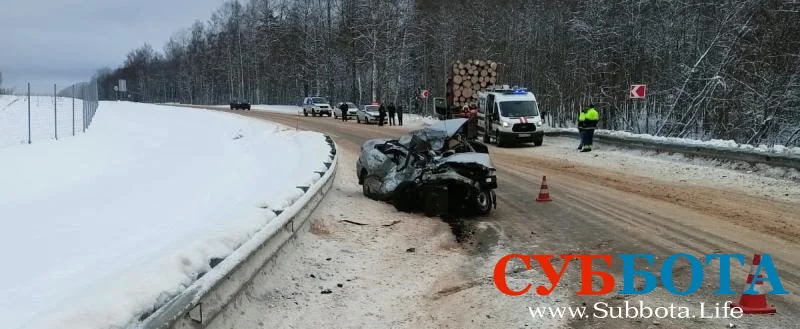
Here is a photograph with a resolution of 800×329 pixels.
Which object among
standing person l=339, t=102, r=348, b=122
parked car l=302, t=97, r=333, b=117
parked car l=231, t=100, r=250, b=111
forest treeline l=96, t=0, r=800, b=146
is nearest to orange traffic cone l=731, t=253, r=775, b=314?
forest treeline l=96, t=0, r=800, b=146

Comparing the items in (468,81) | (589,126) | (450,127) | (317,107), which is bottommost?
(450,127)

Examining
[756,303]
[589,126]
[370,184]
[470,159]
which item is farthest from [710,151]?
[756,303]

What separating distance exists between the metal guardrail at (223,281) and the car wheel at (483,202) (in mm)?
3229

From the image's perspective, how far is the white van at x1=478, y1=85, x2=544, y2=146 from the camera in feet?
72.2

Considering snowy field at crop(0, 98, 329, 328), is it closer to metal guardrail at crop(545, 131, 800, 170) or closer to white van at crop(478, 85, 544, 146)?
white van at crop(478, 85, 544, 146)

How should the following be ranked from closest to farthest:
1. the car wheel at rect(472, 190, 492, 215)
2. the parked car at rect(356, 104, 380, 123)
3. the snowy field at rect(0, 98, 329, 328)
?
the snowy field at rect(0, 98, 329, 328) < the car wheel at rect(472, 190, 492, 215) < the parked car at rect(356, 104, 380, 123)

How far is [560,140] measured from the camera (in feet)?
81.2

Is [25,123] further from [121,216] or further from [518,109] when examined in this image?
[518,109]

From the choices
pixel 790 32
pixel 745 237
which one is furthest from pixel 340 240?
pixel 790 32

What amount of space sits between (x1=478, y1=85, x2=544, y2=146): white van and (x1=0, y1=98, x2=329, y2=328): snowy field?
25.4 feet

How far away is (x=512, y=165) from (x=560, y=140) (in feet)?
32.5

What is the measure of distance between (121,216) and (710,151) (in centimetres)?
1413

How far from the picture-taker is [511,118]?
22172mm

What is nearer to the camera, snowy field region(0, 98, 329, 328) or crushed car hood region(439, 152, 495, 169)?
snowy field region(0, 98, 329, 328)
